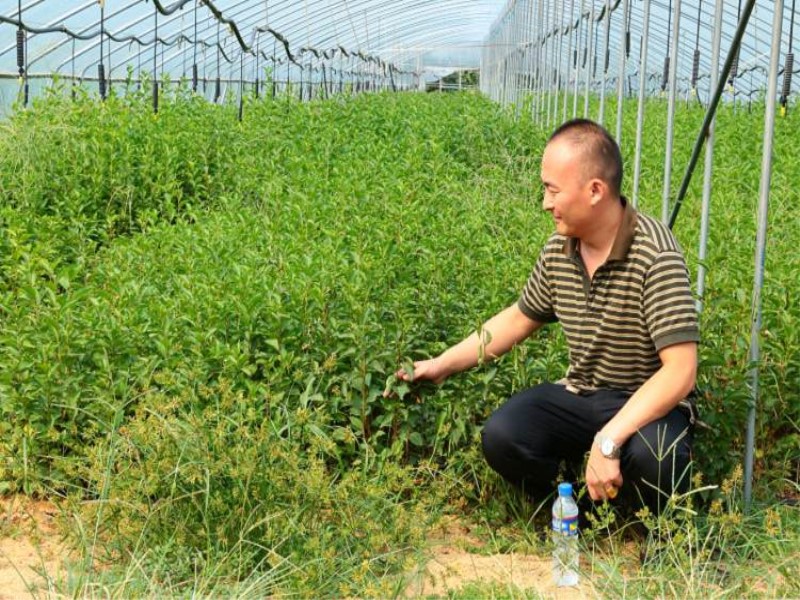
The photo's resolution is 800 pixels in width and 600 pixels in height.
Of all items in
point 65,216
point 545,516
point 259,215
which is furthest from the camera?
point 65,216

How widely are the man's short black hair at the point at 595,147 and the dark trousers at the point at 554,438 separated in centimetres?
66

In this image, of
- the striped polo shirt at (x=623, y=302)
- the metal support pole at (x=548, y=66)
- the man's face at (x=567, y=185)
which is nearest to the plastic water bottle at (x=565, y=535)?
the striped polo shirt at (x=623, y=302)

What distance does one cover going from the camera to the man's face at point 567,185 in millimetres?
3279

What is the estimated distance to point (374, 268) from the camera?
4391 mm

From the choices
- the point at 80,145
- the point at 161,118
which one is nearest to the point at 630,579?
the point at 80,145

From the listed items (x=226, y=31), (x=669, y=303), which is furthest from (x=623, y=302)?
(x=226, y=31)

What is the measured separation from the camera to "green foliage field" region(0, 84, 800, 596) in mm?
3098

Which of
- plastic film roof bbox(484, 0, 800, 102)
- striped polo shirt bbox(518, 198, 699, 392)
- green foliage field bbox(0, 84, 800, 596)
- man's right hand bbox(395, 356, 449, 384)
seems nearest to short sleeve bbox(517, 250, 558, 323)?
striped polo shirt bbox(518, 198, 699, 392)

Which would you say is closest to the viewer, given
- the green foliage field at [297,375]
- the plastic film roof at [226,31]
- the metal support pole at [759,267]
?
the green foliage field at [297,375]

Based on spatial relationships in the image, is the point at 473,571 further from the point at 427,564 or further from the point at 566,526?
the point at 566,526

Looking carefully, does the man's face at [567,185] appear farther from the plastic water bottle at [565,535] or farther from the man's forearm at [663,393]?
the plastic water bottle at [565,535]

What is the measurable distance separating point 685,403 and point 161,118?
5856mm

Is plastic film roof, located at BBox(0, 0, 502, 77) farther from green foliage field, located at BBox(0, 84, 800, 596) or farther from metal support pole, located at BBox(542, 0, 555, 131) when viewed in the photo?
green foliage field, located at BBox(0, 84, 800, 596)

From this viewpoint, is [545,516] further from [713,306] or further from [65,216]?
[65,216]
